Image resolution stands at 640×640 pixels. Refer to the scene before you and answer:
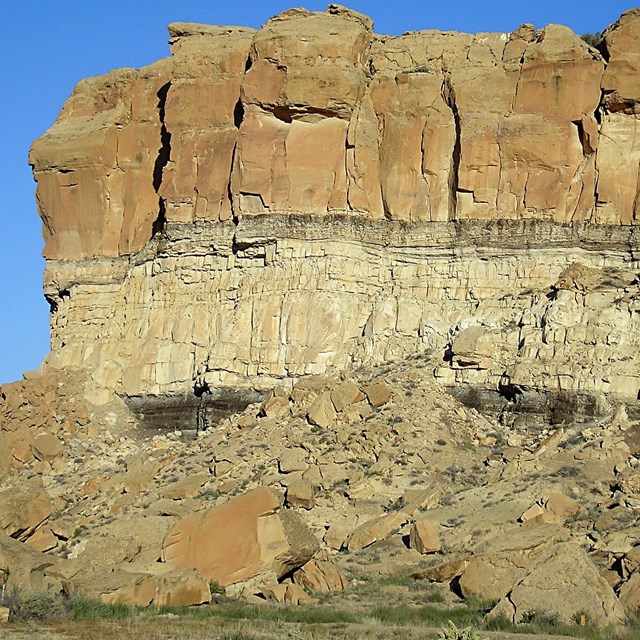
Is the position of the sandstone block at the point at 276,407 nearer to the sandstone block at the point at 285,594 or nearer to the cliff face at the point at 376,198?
the cliff face at the point at 376,198

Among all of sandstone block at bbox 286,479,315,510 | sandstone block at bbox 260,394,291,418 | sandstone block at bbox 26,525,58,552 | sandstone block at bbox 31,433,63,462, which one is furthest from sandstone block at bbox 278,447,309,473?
sandstone block at bbox 31,433,63,462

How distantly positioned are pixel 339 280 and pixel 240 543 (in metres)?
21.8

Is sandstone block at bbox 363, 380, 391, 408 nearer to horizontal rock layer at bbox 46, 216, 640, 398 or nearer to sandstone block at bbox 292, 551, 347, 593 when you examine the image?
horizontal rock layer at bbox 46, 216, 640, 398

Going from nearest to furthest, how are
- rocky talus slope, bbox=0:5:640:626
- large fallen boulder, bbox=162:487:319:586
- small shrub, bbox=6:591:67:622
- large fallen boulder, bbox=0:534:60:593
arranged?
1. small shrub, bbox=6:591:67:622
2. large fallen boulder, bbox=0:534:60:593
3. large fallen boulder, bbox=162:487:319:586
4. rocky talus slope, bbox=0:5:640:626

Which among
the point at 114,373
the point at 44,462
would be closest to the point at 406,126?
the point at 114,373

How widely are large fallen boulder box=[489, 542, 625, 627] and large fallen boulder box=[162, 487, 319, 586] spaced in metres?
5.28

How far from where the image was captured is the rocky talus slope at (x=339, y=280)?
44.9m

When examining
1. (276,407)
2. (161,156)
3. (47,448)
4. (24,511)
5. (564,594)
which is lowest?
(47,448)

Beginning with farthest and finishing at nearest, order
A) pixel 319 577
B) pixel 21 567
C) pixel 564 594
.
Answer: pixel 319 577 < pixel 21 567 < pixel 564 594

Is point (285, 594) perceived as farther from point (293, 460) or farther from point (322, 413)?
point (322, 413)

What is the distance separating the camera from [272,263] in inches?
2094

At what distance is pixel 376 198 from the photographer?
54.4 m

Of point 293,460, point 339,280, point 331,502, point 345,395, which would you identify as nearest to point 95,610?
A: point 331,502

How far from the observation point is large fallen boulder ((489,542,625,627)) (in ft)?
91.0
